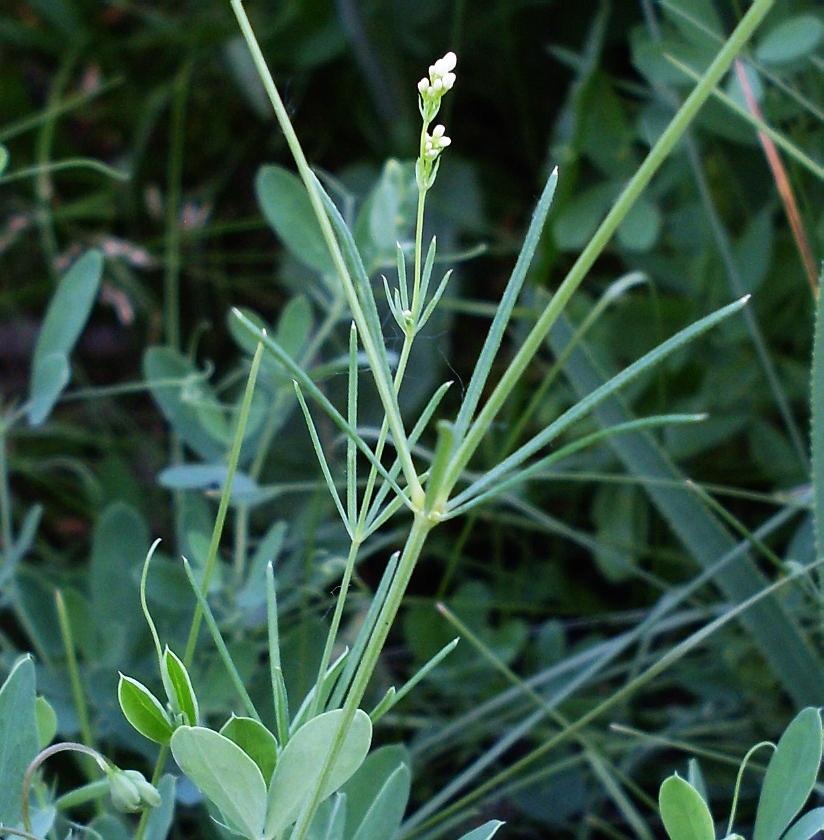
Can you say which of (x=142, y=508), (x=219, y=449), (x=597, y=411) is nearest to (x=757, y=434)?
(x=597, y=411)

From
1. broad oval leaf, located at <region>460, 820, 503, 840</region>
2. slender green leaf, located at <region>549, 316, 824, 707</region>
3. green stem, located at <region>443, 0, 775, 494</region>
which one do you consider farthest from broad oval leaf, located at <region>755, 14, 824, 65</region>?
broad oval leaf, located at <region>460, 820, 503, 840</region>

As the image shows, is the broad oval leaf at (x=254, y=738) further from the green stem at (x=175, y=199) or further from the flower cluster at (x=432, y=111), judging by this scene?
the green stem at (x=175, y=199)

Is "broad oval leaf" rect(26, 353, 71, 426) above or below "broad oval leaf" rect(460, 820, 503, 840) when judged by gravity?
above

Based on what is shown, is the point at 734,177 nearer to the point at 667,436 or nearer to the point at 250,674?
the point at 667,436

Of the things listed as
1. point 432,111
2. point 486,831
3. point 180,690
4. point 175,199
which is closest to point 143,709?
point 180,690

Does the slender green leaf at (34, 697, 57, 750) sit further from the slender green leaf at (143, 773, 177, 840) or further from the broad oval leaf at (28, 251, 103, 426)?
the broad oval leaf at (28, 251, 103, 426)

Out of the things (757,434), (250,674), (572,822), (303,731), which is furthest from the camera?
(757,434)
